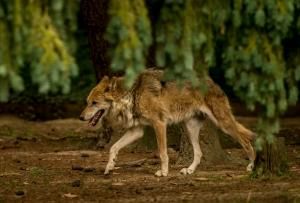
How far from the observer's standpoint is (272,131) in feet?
24.4

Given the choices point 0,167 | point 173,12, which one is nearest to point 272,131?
point 173,12

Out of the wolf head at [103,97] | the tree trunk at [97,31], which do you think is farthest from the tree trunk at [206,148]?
the tree trunk at [97,31]

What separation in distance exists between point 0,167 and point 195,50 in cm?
713

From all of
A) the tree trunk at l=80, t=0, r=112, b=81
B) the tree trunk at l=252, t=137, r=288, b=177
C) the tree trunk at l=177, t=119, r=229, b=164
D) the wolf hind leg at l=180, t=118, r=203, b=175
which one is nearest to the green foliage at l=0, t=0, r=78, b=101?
the tree trunk at l=252, t=137, r=288, b=177

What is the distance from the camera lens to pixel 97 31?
49.3 feet

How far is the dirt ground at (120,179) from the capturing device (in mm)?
9461

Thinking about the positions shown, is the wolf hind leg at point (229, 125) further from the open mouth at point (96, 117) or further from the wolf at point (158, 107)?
the open mouth at point (96, 117)

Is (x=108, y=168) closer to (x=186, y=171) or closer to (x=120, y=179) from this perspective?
(x=120, y=179)

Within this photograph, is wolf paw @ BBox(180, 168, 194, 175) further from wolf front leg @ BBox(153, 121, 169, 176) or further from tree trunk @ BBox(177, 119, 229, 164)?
tree trunk @ BBox(177, 119, 229, 164)

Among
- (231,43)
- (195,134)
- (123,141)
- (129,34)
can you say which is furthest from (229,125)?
(129,34)

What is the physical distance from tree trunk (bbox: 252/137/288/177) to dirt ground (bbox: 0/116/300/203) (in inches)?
5.6

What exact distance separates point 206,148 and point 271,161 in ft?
7.88

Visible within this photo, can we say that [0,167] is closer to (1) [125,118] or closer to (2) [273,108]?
(1) [125,118]

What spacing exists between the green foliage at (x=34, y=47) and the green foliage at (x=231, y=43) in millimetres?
402
